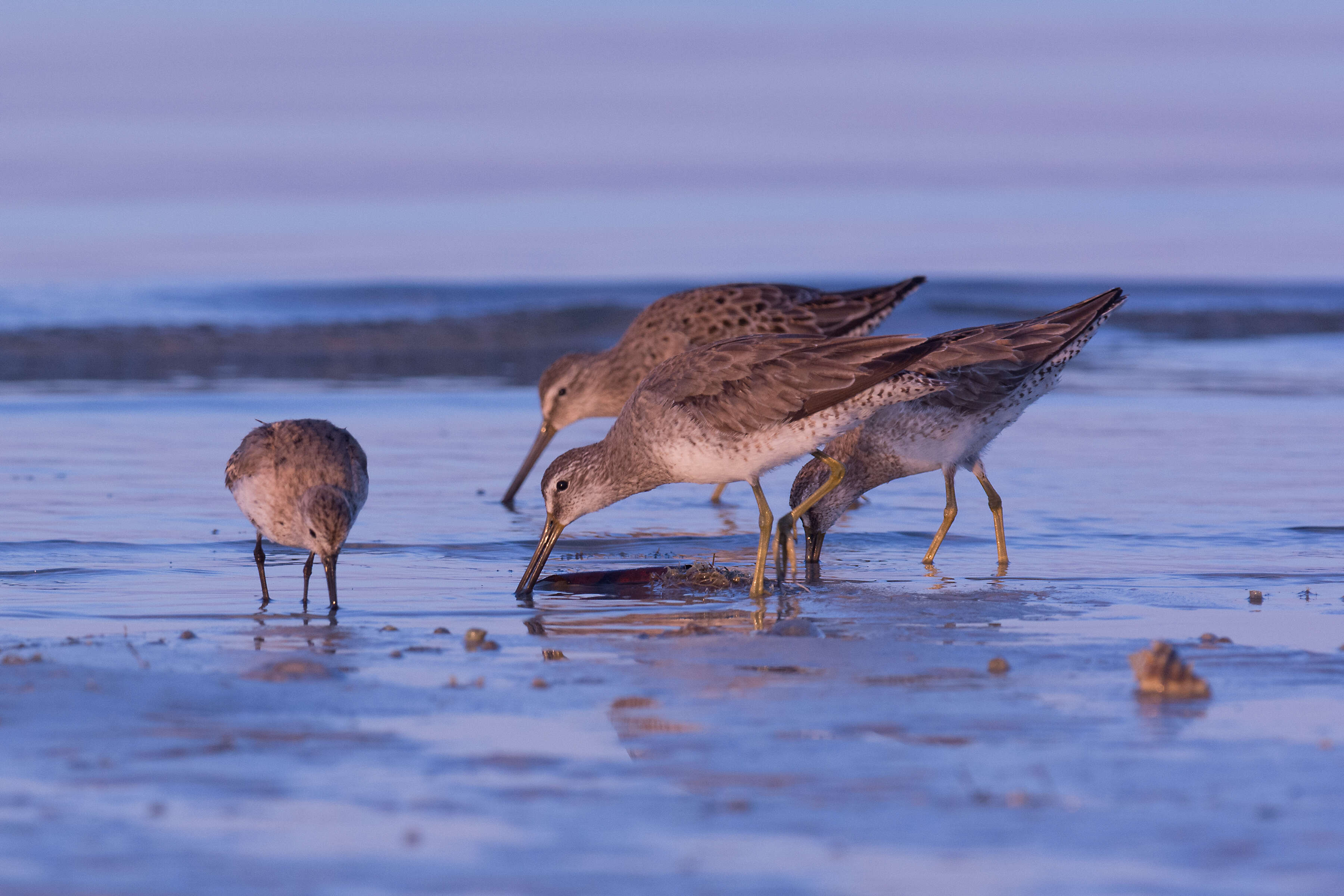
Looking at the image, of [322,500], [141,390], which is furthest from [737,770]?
[141,390]

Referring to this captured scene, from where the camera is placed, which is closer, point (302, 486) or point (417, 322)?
point (302, 486)

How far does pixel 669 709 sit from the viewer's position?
16.9 ft

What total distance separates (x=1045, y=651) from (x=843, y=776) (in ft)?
6.09

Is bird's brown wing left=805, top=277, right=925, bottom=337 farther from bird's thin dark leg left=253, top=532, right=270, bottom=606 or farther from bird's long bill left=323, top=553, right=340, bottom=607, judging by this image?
bird's long bill left=323, top=553, right=340, bottom=607

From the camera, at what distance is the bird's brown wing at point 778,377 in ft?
25.4

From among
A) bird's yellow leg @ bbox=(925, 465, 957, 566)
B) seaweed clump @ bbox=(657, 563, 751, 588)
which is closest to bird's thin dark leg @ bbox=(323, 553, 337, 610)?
seaweed clump @ bbox=(657, 563, 751, 588)

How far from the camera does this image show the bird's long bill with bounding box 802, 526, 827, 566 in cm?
859

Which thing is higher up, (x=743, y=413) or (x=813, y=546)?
(x=743, y=413)

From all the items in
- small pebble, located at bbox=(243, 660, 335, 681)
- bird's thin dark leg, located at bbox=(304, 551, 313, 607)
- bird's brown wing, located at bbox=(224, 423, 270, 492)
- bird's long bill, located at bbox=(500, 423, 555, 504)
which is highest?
bird's brown wing, located at bbox=(224, 423, 270, 492)

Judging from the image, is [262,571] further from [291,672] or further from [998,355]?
[998,355]

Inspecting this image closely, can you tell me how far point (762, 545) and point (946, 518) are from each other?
4.50 ft

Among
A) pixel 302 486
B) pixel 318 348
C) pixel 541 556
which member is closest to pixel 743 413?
pixel 541 556

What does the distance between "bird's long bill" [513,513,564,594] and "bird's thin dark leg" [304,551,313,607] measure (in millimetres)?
885

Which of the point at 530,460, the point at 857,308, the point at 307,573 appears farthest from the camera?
the point at 857,308
